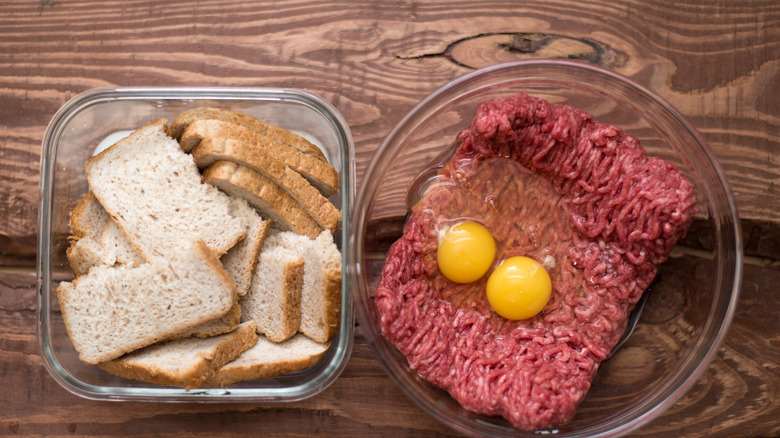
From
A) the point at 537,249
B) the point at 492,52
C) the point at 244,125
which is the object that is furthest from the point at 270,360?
the point at 492,52

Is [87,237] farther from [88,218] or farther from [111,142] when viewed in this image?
[111,142]

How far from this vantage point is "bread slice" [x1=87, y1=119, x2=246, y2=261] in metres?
2.01

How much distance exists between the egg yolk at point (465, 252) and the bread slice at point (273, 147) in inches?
17.3

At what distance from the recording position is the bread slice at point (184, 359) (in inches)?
75.3

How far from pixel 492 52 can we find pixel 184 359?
4.90 feet

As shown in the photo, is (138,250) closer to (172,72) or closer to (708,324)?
(172,72)

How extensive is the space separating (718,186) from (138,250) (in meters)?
1.92

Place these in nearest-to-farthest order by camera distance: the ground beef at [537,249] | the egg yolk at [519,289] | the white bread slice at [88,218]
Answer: the ground beef at [537,249] < the egg yolk at [519,289] < the white bread slice at [88,218]

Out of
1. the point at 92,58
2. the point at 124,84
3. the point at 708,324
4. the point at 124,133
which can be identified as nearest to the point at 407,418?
the point at 708,324

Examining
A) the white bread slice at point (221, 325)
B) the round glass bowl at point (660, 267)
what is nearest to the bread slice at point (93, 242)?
the white bread slice at point (221, 325)

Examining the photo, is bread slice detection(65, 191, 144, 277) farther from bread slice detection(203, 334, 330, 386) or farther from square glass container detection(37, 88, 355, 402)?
bread slice detection(203, 334, 330, 386)

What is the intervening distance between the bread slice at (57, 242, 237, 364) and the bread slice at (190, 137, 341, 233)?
0.95ft

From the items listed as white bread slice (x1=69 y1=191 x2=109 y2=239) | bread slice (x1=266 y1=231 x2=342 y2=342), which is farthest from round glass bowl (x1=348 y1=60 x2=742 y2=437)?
white bread slice (x1=69 y1=191 x2=109 y2=239)

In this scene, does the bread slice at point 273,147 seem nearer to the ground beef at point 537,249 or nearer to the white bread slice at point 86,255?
the ground beef at point 537,249
